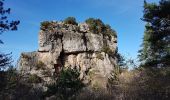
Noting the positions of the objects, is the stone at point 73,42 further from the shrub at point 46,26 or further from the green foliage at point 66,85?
the green foliage at point 66,85

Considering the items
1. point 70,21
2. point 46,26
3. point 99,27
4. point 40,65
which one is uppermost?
point 70,21

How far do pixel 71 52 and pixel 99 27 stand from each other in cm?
598

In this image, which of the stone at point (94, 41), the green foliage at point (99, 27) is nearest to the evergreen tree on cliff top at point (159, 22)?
the stone at point (94, 41)

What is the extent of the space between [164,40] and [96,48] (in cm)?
2527

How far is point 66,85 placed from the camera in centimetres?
1462

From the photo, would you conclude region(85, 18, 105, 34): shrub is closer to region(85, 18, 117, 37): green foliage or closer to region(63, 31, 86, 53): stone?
region(85, 18, 117, 37): green foliage

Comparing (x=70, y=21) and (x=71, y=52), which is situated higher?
(x=70, y=21)

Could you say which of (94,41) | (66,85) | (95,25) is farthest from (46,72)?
(66,85)

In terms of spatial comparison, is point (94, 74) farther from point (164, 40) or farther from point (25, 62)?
point (164, 40)

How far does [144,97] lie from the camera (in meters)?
14.9

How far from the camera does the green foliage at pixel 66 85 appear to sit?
14535 mm

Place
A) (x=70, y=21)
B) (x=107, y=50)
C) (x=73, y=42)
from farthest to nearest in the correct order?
(x=70, y=21) → (x=107, y=50) → (x=73, y=42)

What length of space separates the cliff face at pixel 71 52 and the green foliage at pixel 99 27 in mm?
690

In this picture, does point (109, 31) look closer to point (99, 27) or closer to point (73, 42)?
point (99, 27)
